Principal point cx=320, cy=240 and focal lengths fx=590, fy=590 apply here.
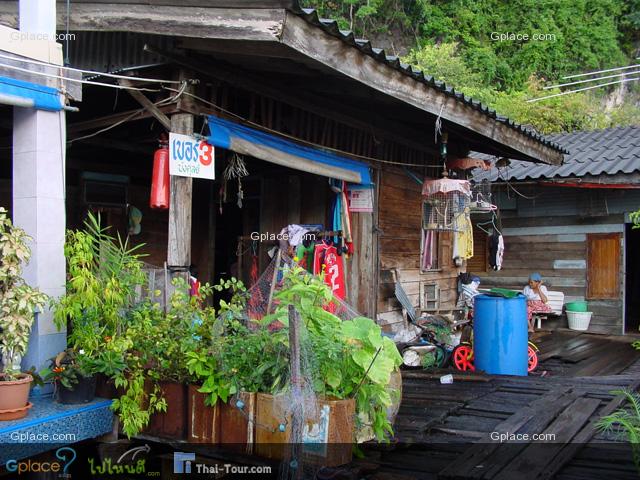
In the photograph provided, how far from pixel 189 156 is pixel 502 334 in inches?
186

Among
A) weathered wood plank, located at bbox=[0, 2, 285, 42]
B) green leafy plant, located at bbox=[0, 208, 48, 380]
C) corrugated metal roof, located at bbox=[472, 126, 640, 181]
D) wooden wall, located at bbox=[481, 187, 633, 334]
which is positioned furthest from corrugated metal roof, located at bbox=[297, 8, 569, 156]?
wooden wall, located at bbox=[481, 187, 633, 334]

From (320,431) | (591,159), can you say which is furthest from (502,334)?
A: (591,159)

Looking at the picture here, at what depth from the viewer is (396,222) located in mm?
9766

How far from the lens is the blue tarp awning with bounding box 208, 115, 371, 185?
20.2ft

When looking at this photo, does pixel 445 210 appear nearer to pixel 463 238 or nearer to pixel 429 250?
pixel 429 250

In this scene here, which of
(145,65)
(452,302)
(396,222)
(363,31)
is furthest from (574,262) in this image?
(363,31)

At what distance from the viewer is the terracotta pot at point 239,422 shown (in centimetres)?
402

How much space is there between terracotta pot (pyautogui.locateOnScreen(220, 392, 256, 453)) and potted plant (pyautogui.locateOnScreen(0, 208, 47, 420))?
54.8 inches

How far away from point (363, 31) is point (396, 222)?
19.8 meters

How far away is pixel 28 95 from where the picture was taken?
4.78m

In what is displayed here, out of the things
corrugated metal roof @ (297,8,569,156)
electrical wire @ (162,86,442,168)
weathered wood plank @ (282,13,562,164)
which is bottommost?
electrical wire @ (162,86,442,168)

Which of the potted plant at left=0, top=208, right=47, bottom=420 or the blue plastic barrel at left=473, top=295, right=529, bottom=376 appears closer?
the potted plant at left=0, top=208, right=47, bottom=420

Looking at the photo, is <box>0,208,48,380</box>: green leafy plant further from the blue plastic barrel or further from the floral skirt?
the floral skirt

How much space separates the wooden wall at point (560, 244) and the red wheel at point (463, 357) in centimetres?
678
